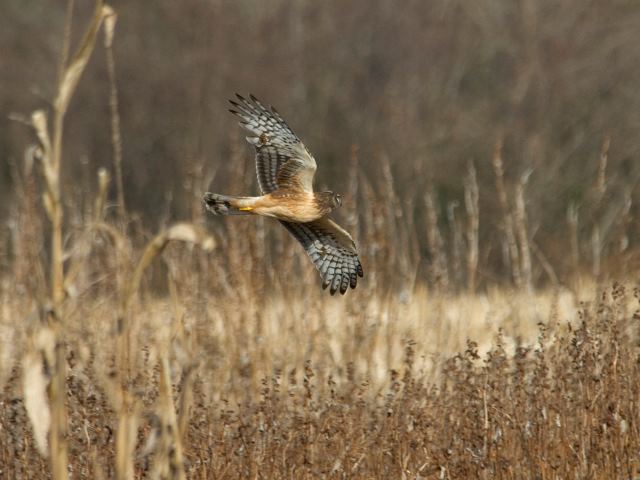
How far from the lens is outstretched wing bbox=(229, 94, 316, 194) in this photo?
5.56m

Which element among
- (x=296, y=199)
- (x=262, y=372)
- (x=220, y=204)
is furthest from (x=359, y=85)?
(x=220, y=204)

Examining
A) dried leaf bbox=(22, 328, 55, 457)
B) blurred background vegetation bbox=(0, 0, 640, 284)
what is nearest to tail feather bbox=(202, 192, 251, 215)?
dried leaf bbox=(22, 328, 55, 457)

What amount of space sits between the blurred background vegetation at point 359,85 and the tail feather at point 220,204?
9506 millimetres

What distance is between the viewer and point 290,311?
21.3 ft

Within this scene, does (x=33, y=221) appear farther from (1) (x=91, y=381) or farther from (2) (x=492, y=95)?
(2) (x=492, y=95)

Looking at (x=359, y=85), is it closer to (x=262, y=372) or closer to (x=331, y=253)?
(x=262, y=372)

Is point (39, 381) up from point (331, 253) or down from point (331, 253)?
down

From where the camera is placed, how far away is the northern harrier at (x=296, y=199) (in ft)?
17.7

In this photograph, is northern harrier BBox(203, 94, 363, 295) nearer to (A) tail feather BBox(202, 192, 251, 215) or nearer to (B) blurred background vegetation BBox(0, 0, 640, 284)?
(A) tail feather BBox(202, 192, 251, 215)

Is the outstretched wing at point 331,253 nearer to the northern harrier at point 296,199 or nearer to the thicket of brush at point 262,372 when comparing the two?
the northern harrier at point 296,199

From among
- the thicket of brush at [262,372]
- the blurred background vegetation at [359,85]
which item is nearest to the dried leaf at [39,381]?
the thicket of brush at [262,372]

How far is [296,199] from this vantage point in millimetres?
5465

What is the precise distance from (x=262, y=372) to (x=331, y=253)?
0.90 meters

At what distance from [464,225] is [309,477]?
10.5 metres
